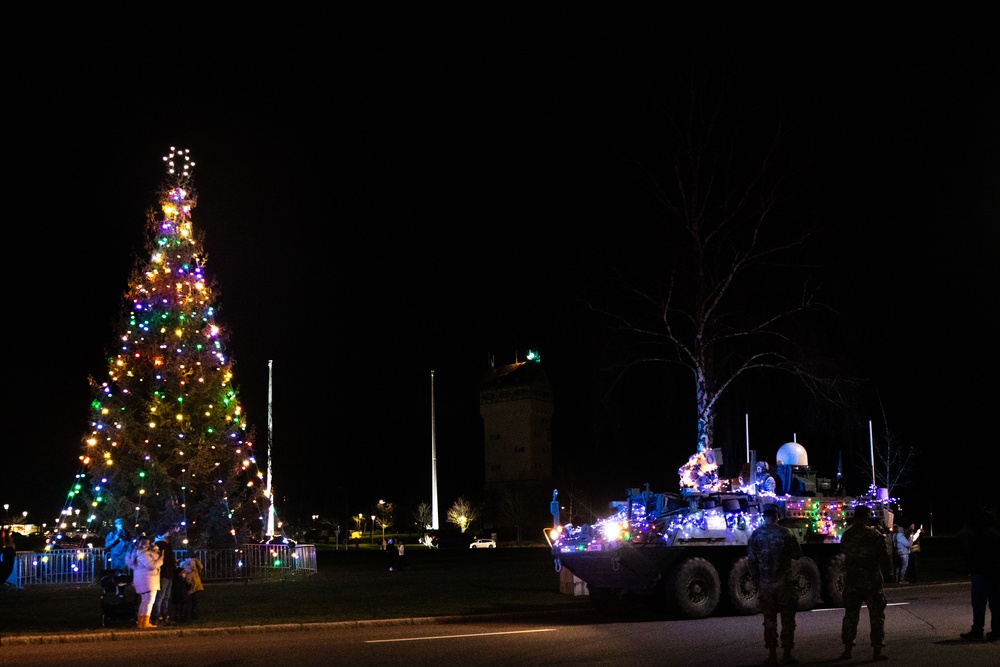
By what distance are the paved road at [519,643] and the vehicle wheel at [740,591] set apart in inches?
15.9

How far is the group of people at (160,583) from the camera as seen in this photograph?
51.8ft

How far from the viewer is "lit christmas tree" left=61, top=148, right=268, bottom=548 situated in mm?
26750

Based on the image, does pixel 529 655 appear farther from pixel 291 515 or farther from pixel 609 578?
pixel 291 515

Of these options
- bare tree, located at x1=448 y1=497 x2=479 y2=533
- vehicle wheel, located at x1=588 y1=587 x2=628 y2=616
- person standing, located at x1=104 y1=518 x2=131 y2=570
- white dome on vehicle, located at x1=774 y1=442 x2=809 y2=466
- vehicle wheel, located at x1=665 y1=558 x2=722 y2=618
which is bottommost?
bare tree, located at x1=448 y1=497 x2=479 y2=533

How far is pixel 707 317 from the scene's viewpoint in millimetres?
25094

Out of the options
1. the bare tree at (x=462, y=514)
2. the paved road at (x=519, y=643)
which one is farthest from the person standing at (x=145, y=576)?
the bare tree at (x=462, y=514)

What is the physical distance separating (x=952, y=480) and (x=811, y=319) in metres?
43.5

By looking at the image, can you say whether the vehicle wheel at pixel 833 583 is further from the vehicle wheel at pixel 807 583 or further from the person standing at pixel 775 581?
the person standing at pixel 775 581

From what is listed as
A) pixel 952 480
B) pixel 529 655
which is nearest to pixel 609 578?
pixel 529 655

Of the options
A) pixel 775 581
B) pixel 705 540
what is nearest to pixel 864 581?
pixel 775 581

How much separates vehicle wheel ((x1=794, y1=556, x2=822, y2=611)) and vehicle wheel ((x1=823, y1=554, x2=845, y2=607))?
668 millimetres

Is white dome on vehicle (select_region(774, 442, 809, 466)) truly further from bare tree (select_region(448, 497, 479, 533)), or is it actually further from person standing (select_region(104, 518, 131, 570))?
bare tree (select_region(448, 497, 479, 533))

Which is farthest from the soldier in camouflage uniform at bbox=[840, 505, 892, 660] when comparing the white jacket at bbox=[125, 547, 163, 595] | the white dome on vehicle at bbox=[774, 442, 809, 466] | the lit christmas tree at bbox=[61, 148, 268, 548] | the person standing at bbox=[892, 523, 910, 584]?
the lit christmas tree at bbox=[61, 148, 268, 548]

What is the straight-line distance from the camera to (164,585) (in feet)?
55.1
